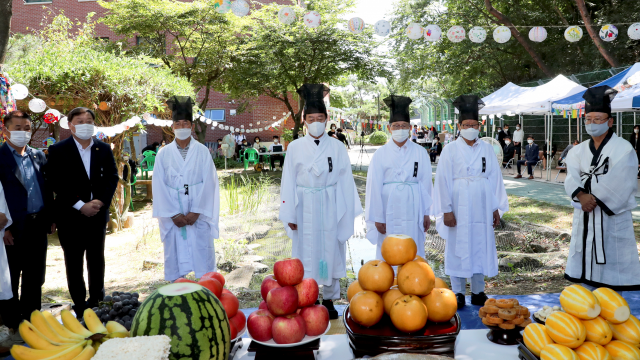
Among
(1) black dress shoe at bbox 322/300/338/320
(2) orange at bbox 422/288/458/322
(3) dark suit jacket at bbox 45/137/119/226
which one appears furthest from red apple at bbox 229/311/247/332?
(3) dark suit jacket at bbox 45/137/119/226

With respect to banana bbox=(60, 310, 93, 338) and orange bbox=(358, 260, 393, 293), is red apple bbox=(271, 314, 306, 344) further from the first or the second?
banana bbox=(60, 310, 93, 338)

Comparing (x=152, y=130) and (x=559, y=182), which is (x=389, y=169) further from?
(x=152, y=130)

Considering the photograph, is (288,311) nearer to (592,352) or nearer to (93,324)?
(93,324)

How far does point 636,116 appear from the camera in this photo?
50.0ft

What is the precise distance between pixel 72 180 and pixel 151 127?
24.4 metres

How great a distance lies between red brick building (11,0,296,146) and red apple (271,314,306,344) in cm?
2518

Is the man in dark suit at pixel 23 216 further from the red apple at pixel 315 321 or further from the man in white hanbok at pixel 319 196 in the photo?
the red apple at pixel 315 321

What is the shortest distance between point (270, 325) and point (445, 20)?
19.6 m

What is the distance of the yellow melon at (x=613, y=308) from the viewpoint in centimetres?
178

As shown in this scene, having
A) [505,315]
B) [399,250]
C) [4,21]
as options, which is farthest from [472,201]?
[4,21]

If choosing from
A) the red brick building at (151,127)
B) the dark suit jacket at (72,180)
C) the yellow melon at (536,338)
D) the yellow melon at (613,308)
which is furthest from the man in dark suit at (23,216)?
the red brick building at (151,127)

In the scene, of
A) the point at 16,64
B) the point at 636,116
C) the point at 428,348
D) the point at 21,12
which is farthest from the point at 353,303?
the point at 21,12

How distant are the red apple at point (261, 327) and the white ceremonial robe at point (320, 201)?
2.02 metres

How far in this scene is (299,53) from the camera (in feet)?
60.8
